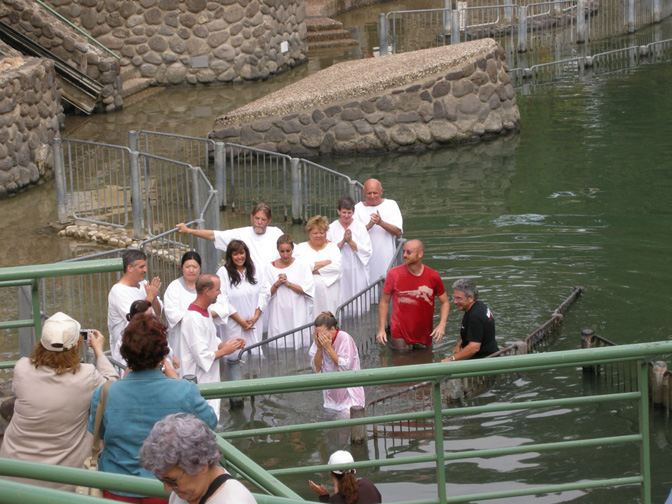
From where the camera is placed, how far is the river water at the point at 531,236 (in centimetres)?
782

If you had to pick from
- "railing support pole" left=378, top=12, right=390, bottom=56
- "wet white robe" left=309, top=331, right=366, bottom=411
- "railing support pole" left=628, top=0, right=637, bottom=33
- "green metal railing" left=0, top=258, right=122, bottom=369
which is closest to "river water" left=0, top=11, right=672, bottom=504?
"wet white robe" left=309, top=331, right=366, bottom=411

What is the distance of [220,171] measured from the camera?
593 inches

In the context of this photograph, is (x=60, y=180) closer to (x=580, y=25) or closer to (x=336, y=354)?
(x=336, y=354)

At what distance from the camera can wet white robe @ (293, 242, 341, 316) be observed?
10.1 m

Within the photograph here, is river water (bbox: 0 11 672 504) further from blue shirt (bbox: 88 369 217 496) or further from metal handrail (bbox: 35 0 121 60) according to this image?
blue shirt (bbox: 88 369 217 496)

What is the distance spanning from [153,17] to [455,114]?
7.68 meters

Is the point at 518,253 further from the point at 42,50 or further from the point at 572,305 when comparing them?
the point at 42,50

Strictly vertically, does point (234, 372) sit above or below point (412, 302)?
below

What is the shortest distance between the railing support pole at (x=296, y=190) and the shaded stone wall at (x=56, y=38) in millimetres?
7552

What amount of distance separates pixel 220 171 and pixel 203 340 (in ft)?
23.2

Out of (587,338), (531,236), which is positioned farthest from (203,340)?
(531,236)

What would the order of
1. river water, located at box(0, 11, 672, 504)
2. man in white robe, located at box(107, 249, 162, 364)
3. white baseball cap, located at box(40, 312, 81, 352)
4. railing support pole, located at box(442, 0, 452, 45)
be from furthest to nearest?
railing support pole, located at box(442, 0, 452, 45), man in white robe, located at box(107, 249, 162, 364), river water, located at box(0, 11, 672, 504), white baseball cap, located at box(40, 312, 81, 352)

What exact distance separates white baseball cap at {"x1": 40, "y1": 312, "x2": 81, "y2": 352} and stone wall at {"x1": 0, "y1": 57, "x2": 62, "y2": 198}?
34.1ft

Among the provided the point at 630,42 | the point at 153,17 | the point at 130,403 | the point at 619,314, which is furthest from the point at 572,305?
the point at 630,42
